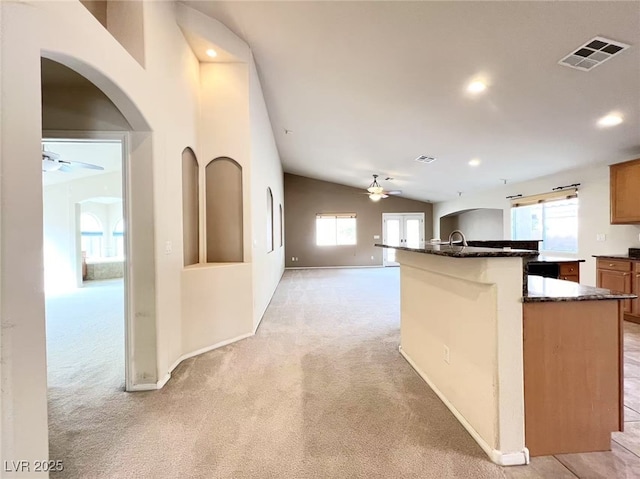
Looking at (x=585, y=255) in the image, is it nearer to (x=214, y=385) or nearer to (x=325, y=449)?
(x=325, y=449)

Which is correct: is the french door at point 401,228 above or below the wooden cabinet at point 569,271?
above

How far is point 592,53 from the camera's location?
2.59m

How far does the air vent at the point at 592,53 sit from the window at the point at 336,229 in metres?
8.30

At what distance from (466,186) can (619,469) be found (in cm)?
743

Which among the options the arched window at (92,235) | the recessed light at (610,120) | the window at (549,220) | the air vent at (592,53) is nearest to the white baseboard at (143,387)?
the air vent at (592,53)

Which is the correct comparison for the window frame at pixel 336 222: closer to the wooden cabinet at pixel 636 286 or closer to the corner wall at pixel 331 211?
the corner wall at pixel 331 211

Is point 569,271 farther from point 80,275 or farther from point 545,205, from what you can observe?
point 80,275

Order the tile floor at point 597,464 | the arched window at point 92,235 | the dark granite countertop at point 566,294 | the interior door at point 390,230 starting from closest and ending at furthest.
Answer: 1. the tile floor at point 597,464
2. the dark granite countertop at point 566,294
3. the interior door at point 390,230
4. the arched window at point 92,235

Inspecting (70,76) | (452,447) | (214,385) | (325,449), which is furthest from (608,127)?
(70,76)

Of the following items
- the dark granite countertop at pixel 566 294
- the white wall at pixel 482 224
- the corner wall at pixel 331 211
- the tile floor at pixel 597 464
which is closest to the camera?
the tile floor at pixel 597 464

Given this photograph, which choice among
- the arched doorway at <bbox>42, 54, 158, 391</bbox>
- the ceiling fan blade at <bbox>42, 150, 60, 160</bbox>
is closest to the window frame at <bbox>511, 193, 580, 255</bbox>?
the arched doorway at <bbox>42, 54, 158, 391</bbox>

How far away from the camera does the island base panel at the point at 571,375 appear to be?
157cm

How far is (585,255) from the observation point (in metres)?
5.04

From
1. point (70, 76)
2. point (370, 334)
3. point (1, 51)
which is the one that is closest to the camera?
point (1, 51)
